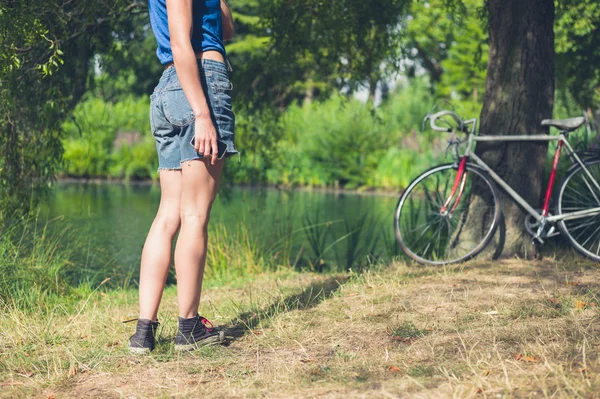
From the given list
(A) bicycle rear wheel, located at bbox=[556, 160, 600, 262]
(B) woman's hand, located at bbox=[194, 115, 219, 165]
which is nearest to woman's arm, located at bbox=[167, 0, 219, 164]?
(B) woman's hand, located at bbox=[194, 115, 219, 165]

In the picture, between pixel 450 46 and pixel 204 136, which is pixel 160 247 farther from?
pixel 450 46

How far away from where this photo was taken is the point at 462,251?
5.96 m

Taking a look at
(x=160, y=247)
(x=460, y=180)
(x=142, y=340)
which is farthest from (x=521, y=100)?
(x=142, y=340)

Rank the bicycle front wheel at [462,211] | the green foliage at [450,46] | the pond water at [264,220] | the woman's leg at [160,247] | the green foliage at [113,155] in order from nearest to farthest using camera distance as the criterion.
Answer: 1. the woman's leg at [160,247]
2. the bicycle front wheel at [462,211]
3. the pond water at [264,220]
4. the green foliage at [113,155]
5. the green foliage at [450,46]

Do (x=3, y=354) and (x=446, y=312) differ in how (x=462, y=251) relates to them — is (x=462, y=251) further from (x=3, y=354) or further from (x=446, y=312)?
(x=3, y=354)

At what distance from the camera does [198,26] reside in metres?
3.64

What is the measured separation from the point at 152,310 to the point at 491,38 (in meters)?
3.77

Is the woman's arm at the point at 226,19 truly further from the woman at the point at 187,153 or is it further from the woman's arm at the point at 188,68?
the woman's arm at the point at 188,68

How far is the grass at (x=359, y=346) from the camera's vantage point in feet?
10.1

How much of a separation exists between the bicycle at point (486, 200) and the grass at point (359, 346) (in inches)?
27.8

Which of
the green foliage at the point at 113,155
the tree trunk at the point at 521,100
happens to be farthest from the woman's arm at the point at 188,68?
the green foliage at the point at 113,155

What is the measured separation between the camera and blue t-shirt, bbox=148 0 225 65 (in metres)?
3.63

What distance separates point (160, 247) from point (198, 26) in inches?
42.0

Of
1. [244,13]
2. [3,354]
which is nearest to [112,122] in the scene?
[244,13]
